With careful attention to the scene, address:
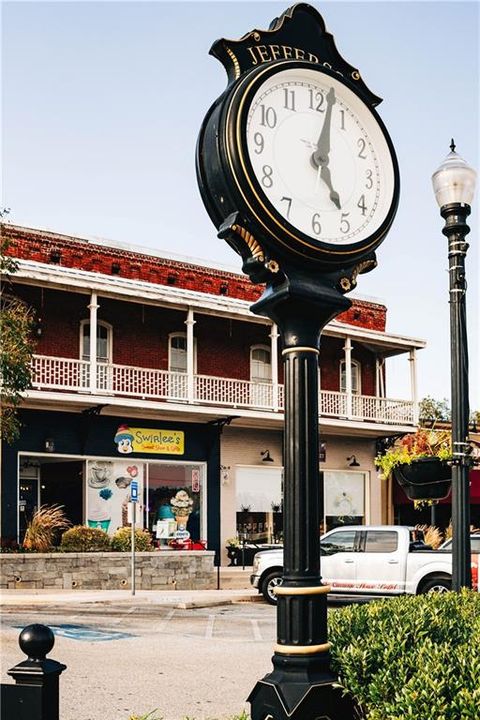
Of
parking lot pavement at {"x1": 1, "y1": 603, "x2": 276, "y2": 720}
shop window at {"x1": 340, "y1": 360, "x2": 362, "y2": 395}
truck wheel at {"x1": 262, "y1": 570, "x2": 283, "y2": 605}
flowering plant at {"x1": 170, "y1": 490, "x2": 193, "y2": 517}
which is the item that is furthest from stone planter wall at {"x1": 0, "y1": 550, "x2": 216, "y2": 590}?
shop window at {"x1": 340, "y1": 360, "x2": 362, "y2": 395}

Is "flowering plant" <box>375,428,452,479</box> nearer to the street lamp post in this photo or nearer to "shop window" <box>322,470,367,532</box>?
the street lamp post

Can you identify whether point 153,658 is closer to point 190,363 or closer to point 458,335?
point 458,335

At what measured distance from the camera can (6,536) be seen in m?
24.2

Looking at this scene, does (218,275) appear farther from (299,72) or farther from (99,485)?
(299,72)

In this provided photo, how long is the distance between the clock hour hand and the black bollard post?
109 inches

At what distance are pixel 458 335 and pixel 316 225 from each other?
2.32 metres

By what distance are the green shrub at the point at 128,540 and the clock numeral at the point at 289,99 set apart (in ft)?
66.9

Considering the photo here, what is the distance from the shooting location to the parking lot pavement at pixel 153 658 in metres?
9.16

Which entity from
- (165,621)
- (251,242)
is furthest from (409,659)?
(165,621)

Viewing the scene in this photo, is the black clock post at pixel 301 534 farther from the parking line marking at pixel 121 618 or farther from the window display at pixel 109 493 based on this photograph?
the window display at pixel 109 493

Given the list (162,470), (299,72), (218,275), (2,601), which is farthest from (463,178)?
(218,275)

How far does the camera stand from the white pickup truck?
1931 centimetres

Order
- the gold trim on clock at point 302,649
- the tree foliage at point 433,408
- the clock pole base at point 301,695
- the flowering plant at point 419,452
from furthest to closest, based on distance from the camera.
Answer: the tree foliage at point 433,408, the flowering plant at point 419,452, the gold trim on clock at point 302,649, the clock pole base at point 301,695

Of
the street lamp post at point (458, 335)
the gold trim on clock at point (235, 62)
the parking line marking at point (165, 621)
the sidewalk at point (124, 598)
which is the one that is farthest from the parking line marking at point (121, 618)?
the gold trim on clock at point (235, 62)
